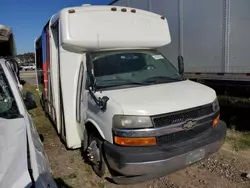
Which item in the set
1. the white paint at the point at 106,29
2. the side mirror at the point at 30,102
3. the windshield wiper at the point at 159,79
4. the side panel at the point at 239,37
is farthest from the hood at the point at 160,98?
the side panel at the point at 239,37

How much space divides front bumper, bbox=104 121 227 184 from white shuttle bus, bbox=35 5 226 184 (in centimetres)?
1

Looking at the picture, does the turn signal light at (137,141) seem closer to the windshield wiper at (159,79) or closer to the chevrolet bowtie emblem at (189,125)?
the chevrolet bowtie emblem at (189,125)

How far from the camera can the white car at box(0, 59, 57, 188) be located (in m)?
2.01

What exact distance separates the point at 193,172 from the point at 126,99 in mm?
1778

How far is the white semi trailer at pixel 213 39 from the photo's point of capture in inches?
210

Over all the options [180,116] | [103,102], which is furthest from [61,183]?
[180,116]

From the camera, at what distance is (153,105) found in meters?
3.39

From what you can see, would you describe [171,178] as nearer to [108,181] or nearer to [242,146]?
[108,181]

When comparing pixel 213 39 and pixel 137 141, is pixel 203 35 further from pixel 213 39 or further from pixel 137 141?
pixel 137 141

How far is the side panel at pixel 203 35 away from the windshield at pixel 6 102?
4.40 meters

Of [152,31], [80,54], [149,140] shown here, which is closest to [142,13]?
[152,31]

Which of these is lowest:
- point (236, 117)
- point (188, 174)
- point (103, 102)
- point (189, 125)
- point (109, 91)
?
point (188, 174)

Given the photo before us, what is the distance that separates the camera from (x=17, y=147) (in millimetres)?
2508

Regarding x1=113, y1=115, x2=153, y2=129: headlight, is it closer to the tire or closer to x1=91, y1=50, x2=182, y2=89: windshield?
the tire
